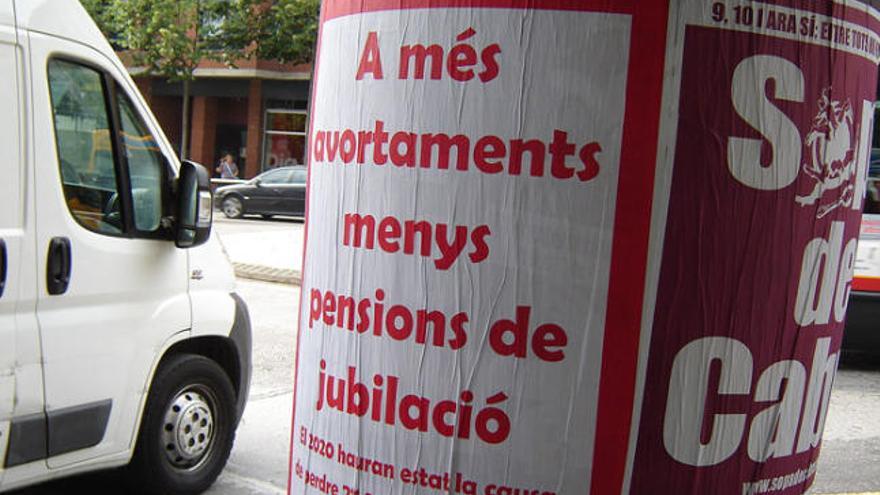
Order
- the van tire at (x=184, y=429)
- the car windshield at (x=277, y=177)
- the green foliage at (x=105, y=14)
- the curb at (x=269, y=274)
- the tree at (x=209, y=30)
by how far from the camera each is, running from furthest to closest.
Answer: the green foliage at (x=105, y=14)
the tree at (x=209, y=30)
the car windshield at (x=277, y=177)
the curb at (x=269, y=274)
the van tire at (x=184, y=429)

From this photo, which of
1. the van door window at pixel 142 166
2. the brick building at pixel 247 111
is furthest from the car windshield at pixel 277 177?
the van door window at pixel 142 166

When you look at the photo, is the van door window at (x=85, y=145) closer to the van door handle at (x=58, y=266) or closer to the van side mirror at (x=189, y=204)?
the van door handle at (x=58, y=266)

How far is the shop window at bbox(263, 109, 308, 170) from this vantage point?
3669 cm

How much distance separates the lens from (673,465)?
172cm

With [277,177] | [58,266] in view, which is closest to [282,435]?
[58,266]

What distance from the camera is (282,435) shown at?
6.75 metres

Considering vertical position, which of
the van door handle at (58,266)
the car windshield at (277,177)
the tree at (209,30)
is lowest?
the car windshield at (277,177)

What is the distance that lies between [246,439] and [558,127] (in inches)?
214

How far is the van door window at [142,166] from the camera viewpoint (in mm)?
4875

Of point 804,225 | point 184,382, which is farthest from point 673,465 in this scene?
point 184,382

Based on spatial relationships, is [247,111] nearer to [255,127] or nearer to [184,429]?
[255,127]

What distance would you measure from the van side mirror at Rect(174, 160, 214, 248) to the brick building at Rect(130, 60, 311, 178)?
30670 mm

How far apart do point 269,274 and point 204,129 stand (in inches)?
992

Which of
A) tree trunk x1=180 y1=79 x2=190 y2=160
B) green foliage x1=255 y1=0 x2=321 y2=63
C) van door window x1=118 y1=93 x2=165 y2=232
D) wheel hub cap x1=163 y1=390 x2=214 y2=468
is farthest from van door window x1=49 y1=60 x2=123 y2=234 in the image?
tree trunk x1=180 y1=79 x2=190 y2=160
